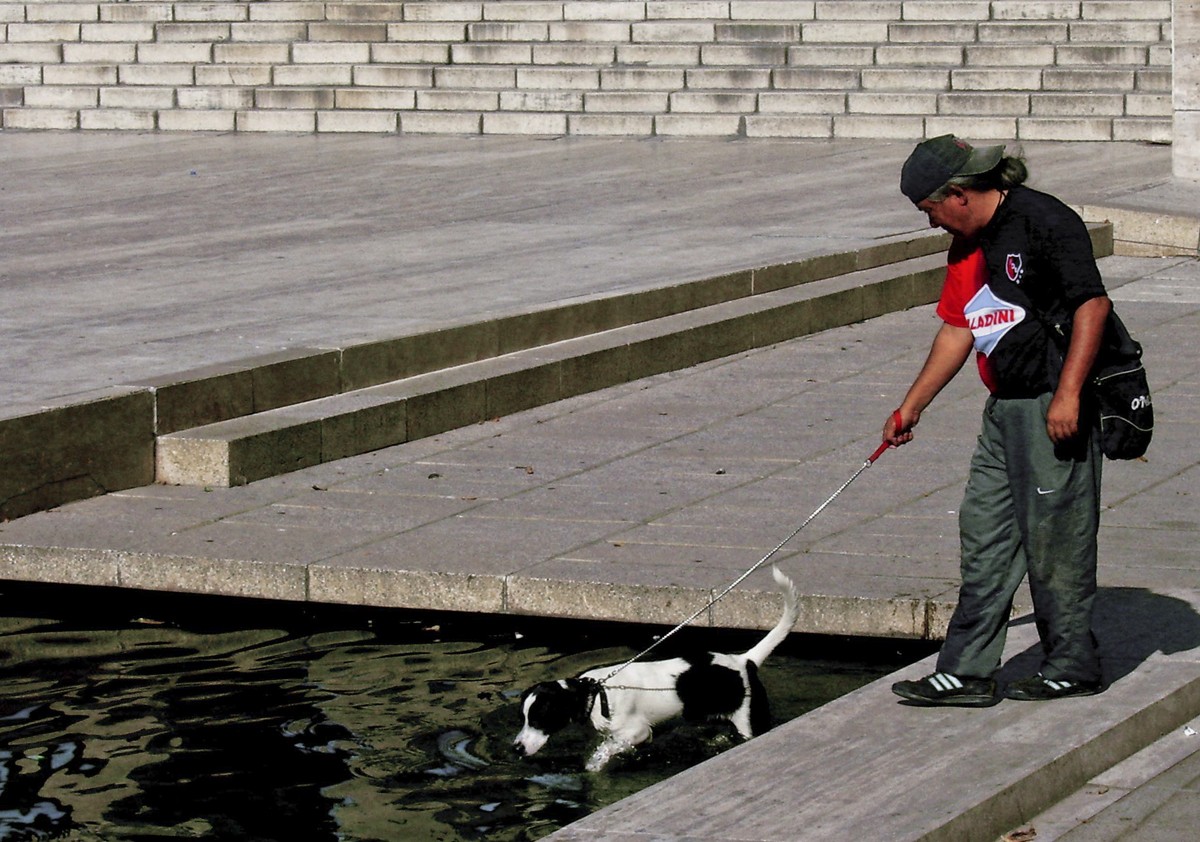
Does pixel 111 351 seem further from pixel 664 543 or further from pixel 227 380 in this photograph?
pixel 664 543

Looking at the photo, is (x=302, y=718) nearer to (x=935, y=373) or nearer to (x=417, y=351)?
(x=935, y=373)

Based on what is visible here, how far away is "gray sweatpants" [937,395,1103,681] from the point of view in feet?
16.5

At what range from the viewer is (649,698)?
18.3ft

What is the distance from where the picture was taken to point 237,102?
22062 mm

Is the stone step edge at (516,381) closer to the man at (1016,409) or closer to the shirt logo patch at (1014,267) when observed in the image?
the man at (1016,409)

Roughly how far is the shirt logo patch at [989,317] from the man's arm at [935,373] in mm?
98

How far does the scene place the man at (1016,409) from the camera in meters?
4.91

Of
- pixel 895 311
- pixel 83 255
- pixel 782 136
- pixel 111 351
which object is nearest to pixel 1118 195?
pixel 895 311

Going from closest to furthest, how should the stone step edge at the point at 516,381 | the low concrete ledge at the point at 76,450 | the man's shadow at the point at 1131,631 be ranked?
the man's shadow at the point at 1131,631 → the low concrete ledge at the point at 76,450 → the stone step edge at the point at 516,381

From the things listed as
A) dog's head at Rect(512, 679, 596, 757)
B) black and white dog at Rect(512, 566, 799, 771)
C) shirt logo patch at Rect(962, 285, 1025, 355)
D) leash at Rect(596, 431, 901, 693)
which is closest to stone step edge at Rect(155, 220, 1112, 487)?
leash at Rect(596, 431, 901, 693)

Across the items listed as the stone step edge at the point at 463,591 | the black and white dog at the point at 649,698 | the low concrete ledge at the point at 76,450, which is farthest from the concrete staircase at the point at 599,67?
the black and white dog at the point at 649,698

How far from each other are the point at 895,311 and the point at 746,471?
4.56 meters

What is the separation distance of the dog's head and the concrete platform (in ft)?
2.25

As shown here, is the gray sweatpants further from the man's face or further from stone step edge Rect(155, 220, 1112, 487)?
stone step edge Rect(155, 220, 1112, 487)
